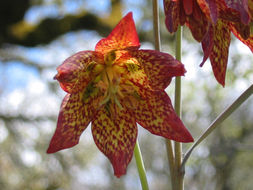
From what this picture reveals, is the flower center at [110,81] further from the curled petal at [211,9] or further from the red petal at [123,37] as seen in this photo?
the curled petal at [211,9]

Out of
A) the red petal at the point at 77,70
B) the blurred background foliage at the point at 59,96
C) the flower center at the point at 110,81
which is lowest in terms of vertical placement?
the blurred background foliage at the point at 59,96

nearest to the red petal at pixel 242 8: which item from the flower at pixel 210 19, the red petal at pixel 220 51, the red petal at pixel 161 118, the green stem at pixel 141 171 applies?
the flower at pixel 210 19

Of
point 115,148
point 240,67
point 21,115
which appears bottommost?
point 21,115

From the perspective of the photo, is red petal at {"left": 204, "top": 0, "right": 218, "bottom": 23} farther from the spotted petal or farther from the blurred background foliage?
the blurred background foliage

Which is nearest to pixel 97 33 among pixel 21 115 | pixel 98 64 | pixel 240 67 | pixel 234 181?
pixel 21 115

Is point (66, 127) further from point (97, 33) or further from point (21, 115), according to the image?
point (97, 33)

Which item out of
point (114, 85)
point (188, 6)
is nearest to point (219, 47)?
point (188, 6)

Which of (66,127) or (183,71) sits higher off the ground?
(183,71)
